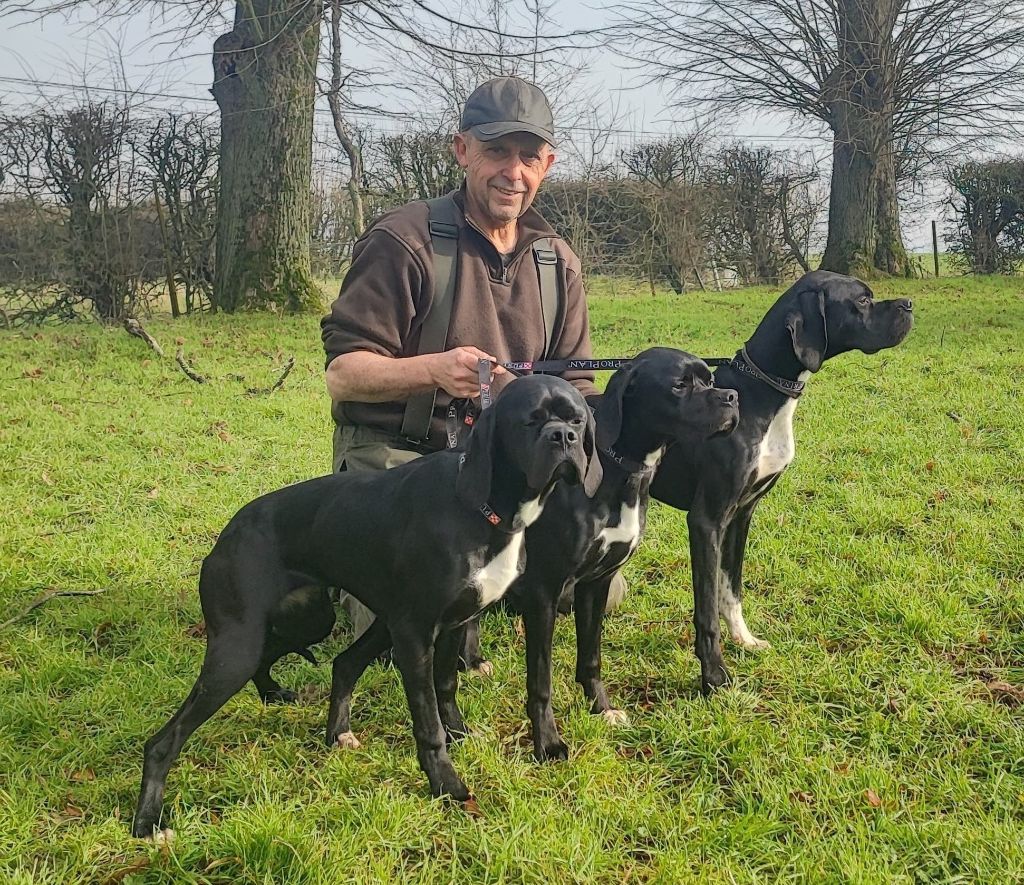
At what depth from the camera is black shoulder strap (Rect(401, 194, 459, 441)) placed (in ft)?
11.4

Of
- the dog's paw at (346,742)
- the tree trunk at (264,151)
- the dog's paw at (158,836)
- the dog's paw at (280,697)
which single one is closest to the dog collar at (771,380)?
the dog's paw at (346,742)

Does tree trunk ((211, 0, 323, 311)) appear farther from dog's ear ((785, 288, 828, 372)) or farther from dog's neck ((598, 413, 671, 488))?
dog's neck ((598, 413, 671, 488))

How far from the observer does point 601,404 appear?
116 inches

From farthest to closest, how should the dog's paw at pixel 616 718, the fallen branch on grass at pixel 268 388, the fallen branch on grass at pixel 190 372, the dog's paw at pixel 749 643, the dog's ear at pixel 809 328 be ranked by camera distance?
1. the fallen branch on grass at pixel 190 372
2. the fallen branch on grass at pixel 268 388
3. the dog's paw at pixel 749 643
4. the dog's ear at pixel 809 328
5. the dog's paw at pixel 616 718

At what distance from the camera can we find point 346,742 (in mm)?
2963

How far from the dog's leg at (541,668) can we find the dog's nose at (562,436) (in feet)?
2.24

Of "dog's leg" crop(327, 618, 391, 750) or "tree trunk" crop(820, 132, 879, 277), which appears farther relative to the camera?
"tree trunk" crop(820, 132, 879, 277)

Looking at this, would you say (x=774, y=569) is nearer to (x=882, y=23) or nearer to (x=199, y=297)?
(x=199, y=297)

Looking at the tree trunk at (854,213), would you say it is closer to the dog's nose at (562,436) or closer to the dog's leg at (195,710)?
the dog's nose at (562,436)

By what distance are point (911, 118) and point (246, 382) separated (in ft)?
43.7

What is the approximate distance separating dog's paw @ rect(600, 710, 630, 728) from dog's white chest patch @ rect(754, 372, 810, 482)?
3.35 ft

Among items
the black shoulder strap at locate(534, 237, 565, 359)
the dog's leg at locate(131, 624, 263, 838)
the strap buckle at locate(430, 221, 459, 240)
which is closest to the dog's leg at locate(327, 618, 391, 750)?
the dog's leg at locate(131, 624, 263, 838)

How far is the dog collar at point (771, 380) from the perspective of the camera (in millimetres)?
3359

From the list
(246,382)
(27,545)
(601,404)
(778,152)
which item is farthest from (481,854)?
(778,152)
